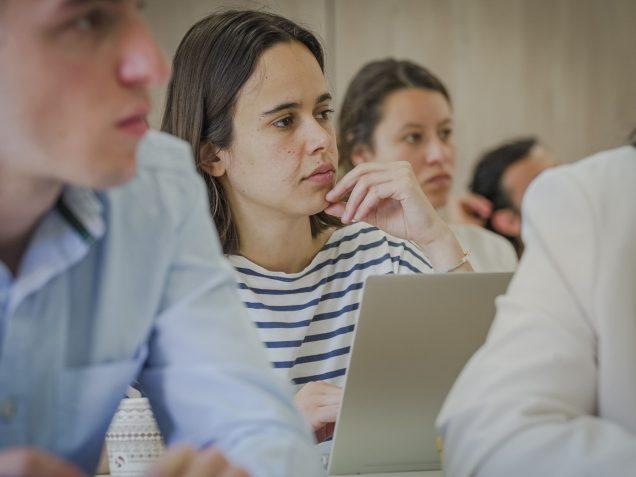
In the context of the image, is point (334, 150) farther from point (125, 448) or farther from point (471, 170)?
point (471, 170)

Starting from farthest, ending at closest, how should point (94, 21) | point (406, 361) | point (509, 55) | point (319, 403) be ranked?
point (509, 55), point (319, 403), point (406, 361), point (94, 21)

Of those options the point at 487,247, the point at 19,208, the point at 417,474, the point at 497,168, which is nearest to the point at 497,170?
the point at 497,168

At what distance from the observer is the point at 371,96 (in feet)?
9.78

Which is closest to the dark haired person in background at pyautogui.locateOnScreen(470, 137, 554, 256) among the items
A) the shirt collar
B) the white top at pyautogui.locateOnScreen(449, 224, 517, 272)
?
the white top at pyautogui.locateOnScreen(449, 224, 517, 272)

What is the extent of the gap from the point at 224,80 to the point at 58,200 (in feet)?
2.86

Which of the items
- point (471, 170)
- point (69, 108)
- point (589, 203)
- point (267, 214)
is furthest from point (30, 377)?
point (471, 170)

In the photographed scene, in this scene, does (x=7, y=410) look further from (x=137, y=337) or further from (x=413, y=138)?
(x=413, y=138)

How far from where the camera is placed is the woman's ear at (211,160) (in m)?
1.85

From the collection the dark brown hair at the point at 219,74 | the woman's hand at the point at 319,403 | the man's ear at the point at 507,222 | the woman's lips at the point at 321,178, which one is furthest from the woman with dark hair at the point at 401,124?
the woman's hand at the point at 319,403

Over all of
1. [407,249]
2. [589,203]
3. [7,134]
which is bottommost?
[407,249]

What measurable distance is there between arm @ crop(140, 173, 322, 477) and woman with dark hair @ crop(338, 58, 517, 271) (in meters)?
1.85

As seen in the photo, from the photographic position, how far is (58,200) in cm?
97

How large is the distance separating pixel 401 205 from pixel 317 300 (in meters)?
0.25

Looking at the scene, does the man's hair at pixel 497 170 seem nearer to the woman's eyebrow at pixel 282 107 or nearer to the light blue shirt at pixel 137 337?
the woman's eyebrow at pixel 282 107
